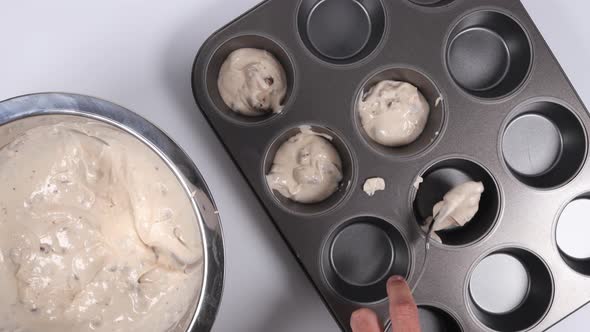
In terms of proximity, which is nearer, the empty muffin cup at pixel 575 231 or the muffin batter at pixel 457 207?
the muffin batter at pixel 457 207

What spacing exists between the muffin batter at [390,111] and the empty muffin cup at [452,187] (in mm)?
144

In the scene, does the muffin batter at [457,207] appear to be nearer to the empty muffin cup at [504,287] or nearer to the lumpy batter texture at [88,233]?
the empty muffin cup at [504,287]

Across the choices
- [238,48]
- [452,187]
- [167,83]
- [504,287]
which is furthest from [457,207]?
[167,83]

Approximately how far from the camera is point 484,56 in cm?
150

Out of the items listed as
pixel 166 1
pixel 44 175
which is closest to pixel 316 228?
pixel 44 175

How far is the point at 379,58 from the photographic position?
1.34 m

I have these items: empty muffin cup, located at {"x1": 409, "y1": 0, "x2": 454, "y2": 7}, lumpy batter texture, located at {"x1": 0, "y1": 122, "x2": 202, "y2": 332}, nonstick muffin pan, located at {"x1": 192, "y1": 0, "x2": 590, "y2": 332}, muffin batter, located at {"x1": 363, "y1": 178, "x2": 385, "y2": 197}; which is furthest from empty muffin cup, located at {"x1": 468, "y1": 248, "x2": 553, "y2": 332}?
lumpy batter texture, located at {"x1": 0, "y1": 122, "x2": 202, "y2": 332}

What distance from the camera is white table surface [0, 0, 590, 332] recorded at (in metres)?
1.42

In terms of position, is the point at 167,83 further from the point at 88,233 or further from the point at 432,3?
the point at 432,3

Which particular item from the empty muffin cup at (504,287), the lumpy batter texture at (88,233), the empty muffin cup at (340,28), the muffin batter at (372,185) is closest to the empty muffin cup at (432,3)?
the empty muffin cup at (340,28)

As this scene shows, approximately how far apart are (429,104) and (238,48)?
1.86 feet

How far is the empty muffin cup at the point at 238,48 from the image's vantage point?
132cm

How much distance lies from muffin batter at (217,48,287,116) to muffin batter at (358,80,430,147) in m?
0.24

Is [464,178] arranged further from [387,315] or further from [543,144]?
[387,315]
